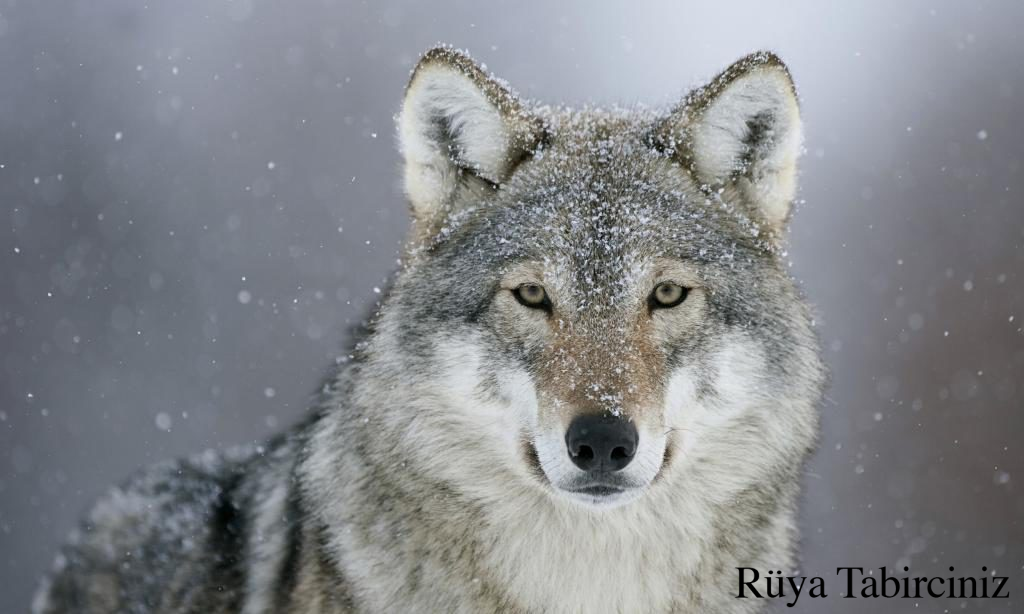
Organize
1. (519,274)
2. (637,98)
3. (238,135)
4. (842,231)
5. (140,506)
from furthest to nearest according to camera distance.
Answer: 1. (238,135)
2. (842,231)
3. (637,98)
4. (140,506)
5. (519,274)

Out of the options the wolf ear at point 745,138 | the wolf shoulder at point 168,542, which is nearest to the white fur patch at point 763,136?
the wolf ear at point 745,138

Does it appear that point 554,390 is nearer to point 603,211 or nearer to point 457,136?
point 603,211

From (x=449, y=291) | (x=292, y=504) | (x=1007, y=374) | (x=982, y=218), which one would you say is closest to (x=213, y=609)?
(x=292, y=504)

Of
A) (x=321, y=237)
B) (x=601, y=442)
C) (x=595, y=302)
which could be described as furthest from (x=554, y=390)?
(x=321, y=237)

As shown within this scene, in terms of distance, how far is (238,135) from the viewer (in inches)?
1005

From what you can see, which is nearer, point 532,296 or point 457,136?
point 532,296

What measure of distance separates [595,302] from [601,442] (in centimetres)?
53

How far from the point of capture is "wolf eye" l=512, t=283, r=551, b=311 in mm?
3550

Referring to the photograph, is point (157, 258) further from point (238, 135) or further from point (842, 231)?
point (842, 231)

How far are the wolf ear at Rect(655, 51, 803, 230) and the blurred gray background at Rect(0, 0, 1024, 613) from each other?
932cm

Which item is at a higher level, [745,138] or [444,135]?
[745,138]

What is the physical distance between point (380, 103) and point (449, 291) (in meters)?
23.5

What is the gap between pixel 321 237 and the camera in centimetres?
2259

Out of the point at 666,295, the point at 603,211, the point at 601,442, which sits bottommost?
the point at 601,442
